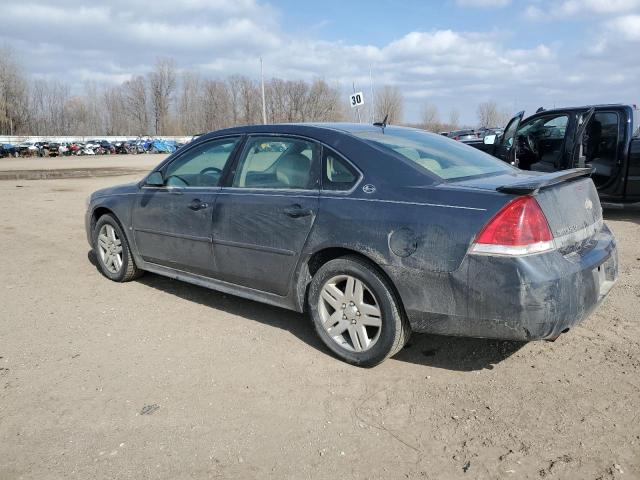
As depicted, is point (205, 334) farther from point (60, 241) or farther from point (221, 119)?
point (221, 119)

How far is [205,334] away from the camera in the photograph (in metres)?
4.13

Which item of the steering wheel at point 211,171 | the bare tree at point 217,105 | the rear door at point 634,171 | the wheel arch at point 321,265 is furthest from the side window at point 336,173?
the bare tree at point 217,105

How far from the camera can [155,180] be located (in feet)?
16.1

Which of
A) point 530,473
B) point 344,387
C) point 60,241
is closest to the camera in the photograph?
point 530,473

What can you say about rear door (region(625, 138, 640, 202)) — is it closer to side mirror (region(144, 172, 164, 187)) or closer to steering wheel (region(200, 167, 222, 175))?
steering wheel (region(200, 167, 222, 175))

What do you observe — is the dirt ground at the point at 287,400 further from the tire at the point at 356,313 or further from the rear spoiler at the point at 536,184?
the rear spoiler at the point at 536,184

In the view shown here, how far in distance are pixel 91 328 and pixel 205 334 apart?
3.13 feet

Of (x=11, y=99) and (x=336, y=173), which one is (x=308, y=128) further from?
(x=11, y=99)

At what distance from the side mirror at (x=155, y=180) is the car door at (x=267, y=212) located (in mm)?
883

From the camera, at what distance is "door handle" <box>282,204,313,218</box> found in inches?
144

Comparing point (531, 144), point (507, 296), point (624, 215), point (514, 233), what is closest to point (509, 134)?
Answer: point (531, 144)

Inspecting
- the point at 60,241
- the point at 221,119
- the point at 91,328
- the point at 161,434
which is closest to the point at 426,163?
the point at 161,434

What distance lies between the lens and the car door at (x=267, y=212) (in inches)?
147

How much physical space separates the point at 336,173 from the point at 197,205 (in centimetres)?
136
